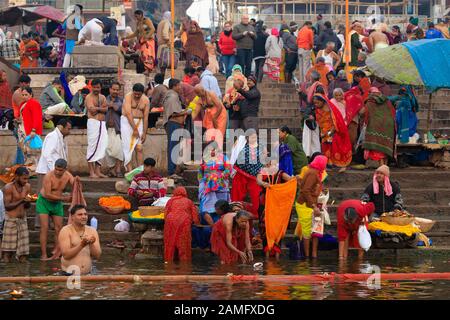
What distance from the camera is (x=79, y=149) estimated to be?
19734 millimetres

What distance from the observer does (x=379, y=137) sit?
19.4m

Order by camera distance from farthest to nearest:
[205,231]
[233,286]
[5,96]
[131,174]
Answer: [5,96], [131,174], [205,231], [233,286]

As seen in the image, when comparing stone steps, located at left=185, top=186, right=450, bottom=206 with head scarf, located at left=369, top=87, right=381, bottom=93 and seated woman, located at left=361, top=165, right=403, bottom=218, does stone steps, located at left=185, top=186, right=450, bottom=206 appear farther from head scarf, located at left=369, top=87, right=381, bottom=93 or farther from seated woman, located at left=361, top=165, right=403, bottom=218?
head scarf, located at left=369, top=87, right=381, bottom=93

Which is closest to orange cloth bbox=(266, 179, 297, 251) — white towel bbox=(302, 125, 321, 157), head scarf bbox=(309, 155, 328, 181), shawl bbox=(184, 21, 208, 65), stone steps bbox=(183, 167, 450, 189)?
head scarf bbox=(309, 155, 328, 181)

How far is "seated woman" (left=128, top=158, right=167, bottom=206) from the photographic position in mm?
17672

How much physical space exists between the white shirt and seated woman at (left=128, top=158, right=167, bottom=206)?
1161 millimetres

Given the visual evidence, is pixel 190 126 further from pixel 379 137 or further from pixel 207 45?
pixel 207 45

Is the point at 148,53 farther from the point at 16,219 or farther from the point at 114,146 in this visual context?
the point at 16,219

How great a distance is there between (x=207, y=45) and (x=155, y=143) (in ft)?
25.4

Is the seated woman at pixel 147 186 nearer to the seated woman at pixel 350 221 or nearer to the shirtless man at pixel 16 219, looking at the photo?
the shirtless man at pixel 16 219

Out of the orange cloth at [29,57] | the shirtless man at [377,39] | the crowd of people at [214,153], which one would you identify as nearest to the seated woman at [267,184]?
the crowd of people at [214,153]

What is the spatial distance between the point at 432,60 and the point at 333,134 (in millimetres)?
1959

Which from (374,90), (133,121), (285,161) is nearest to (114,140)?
(133,121)

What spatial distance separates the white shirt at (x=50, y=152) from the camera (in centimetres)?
1781
